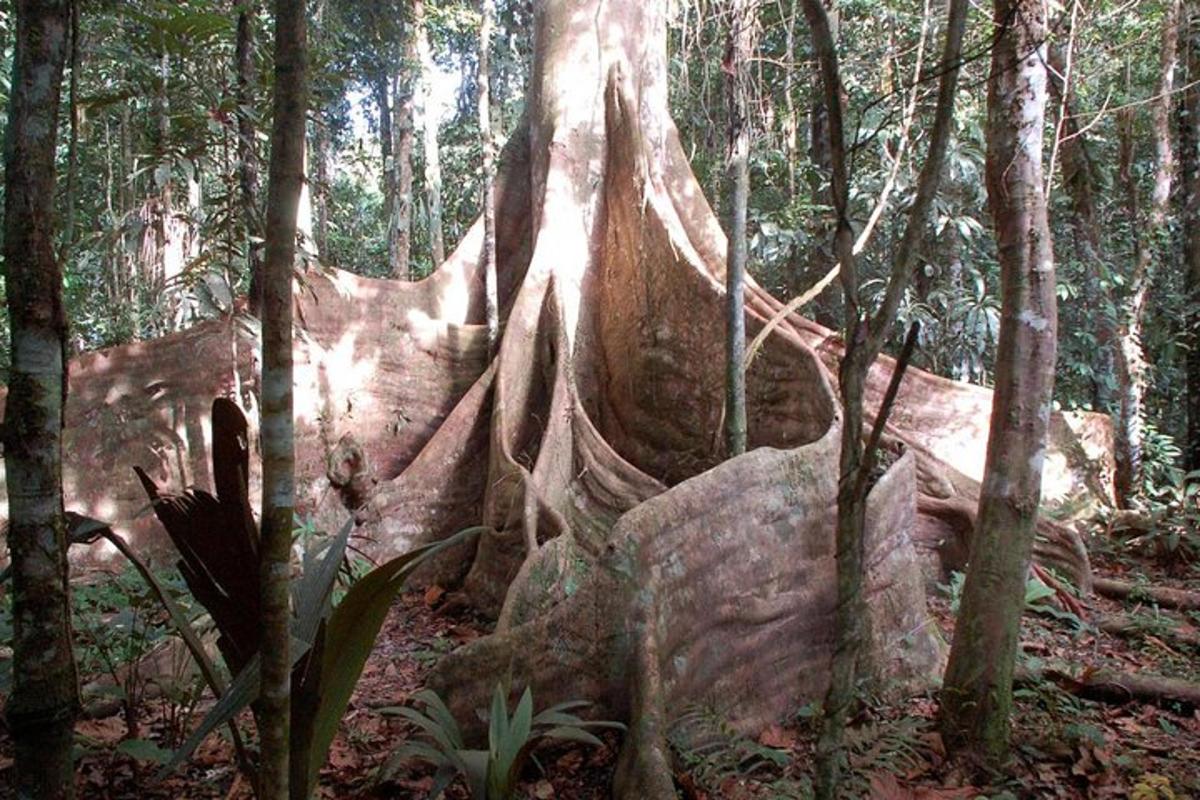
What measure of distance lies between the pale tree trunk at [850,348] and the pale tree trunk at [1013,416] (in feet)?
3.62

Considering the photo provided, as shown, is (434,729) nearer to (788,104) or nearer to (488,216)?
(488,216)

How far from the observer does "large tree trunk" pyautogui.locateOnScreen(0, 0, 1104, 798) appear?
3945 mm

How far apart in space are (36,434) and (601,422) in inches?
198

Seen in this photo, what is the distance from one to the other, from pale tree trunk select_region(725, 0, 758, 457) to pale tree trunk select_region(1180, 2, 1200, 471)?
4.82 m

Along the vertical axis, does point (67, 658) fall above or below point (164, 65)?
below

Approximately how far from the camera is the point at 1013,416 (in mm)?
3352

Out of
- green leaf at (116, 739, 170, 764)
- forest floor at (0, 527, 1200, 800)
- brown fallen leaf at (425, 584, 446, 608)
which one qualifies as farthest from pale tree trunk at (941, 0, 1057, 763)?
brown fallen leaf at (425, 584, 446, 608)

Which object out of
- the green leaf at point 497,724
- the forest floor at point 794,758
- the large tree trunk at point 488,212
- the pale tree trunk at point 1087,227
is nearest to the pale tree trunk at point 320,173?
the large tree trunk at point 488,212

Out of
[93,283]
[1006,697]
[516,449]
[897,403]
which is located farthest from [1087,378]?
[93,283]

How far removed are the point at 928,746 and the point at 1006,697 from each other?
0.36m

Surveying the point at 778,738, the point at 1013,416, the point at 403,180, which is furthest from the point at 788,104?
the point at 403,180

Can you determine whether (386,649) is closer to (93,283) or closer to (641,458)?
(641,458)

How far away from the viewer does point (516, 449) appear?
6121mm

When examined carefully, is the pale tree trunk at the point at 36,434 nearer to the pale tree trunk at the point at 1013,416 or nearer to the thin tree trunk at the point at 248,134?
the thin tree trunk at the point at 248,134
